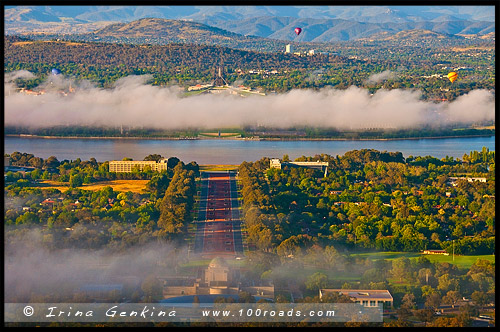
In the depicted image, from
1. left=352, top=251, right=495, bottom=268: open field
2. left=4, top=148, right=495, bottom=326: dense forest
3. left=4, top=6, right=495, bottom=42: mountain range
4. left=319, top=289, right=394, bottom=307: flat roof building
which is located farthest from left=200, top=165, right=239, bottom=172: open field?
left=4, top=6, right=495, bottom=42: mountain range

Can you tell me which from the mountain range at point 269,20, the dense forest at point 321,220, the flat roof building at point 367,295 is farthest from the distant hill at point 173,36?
the flat roof building at point 367,295

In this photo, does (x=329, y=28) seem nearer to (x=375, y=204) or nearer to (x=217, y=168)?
(x=217, y=168)

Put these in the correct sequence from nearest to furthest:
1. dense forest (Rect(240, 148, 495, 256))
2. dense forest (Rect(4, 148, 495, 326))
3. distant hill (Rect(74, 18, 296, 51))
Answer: dense forest (Rect(4, 148, 495, 326)) < dense forest (Rect(240, 148, 495, 256)) < distant hill (Rect(74, 18, 296, 51))

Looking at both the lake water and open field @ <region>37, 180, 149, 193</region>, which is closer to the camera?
open field @ <region>37, 180, 149, 193</region>

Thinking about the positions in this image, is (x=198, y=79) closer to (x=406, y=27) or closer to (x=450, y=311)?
(x=450, y=311)

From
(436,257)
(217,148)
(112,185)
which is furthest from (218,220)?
(217,148)

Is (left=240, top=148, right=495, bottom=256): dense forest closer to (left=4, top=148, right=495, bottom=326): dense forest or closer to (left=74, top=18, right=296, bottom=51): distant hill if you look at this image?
(left=4, top=148, right=495, bottom=326): dense forest
